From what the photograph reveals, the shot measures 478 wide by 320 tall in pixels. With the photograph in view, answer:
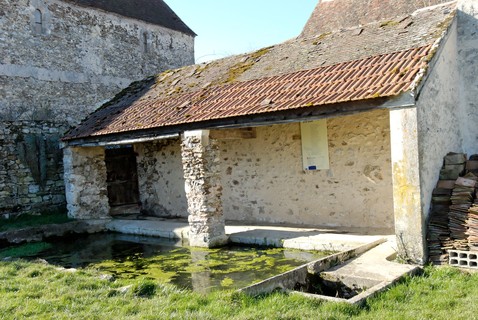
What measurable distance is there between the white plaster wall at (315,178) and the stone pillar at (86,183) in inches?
151

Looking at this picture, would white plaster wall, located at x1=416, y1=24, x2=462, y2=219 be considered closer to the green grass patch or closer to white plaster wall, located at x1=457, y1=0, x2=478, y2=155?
white plaster wall, located at x1=457, y1=0, x2=478, y2=155

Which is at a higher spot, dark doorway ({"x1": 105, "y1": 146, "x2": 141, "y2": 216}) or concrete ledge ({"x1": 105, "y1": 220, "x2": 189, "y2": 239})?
dark doorway ({"x1": 105, "y1": 146, "x2": 141, "y2": 216})

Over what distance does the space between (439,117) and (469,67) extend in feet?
5.12

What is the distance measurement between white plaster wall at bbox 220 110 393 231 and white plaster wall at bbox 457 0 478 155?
1.36 meters

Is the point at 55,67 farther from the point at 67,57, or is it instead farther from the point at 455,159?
the point at 455,159

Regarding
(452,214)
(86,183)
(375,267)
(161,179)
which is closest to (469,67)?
(452,214)

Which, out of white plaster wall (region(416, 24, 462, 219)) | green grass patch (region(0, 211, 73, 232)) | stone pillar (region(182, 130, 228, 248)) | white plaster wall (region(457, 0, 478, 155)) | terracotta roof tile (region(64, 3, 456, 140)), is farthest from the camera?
green grass patch (region(0, 211, 73, 232))

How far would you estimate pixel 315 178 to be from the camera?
30.0ft

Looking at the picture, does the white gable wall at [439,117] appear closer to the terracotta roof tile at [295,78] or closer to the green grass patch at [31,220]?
the terracotta roof tile at [295,78]

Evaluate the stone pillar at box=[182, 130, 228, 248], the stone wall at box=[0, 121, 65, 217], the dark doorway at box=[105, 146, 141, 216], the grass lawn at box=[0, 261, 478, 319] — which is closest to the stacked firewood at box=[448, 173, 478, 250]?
the grass lawn at box=[0, 261, 478, 319]

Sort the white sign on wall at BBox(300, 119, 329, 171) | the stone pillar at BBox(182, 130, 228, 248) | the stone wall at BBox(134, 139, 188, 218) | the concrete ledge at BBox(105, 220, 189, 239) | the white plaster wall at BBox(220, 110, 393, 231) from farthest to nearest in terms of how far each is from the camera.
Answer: the stone wall at BBox(134, 139, 188, 218)
the concrete ledge at BBox(105, 220, 189, 239)
the white sign on wall at BBox(300, 119, 329, 171)
the stone pillar at BBox(182, 130, 228, 248)
the white plaster wall at BBox(220, 110, 393, 231)

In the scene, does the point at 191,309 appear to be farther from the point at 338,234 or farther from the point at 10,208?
the point at 10,208

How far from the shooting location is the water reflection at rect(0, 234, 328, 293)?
6320 mm

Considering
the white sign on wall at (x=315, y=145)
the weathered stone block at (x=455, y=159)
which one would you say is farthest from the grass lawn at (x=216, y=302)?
the white sign on wall at (x=315, y=145)
